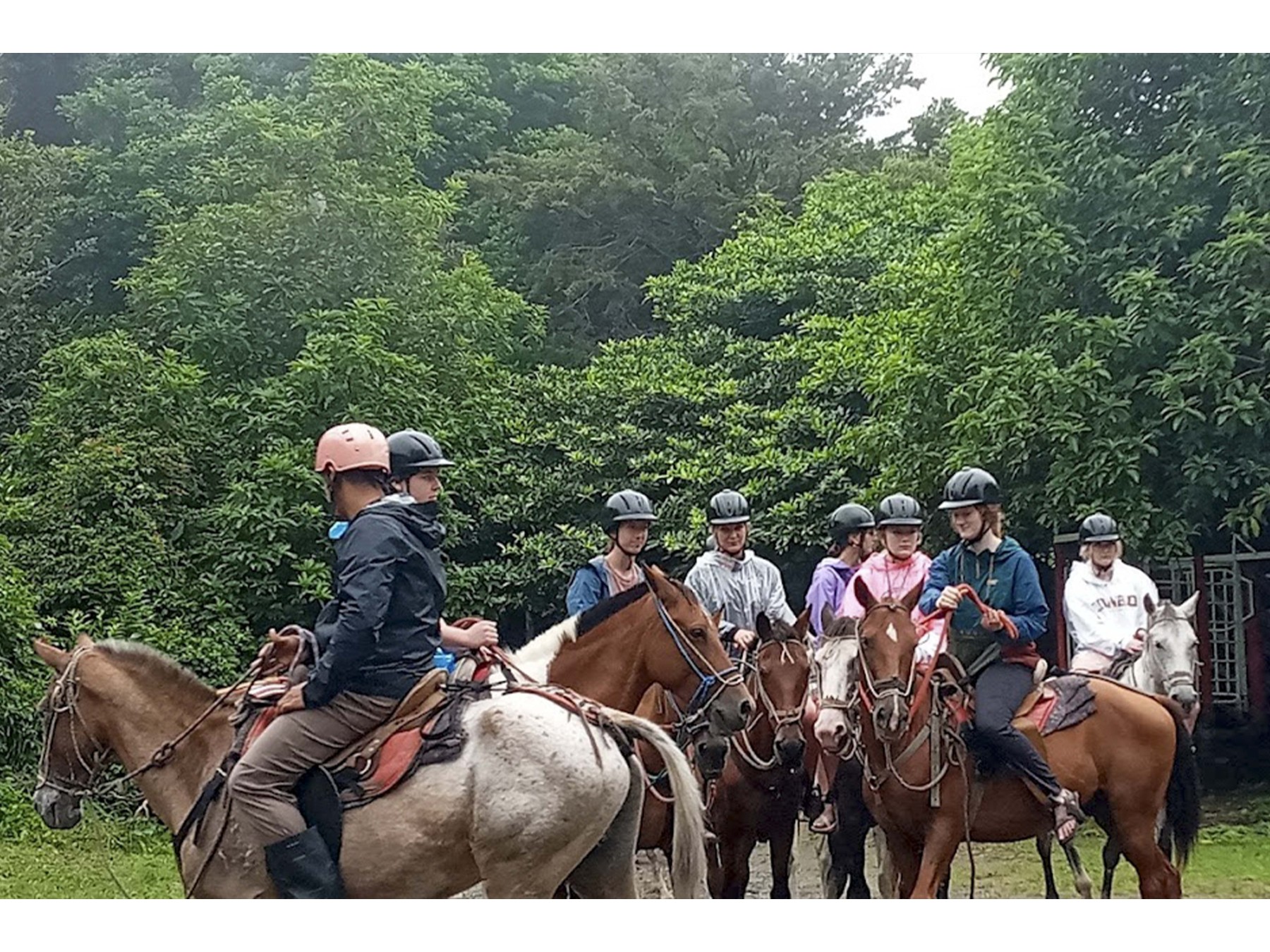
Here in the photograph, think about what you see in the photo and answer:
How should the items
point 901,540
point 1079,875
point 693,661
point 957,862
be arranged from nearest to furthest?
point 693,661, point 901,540, point 1079,875, point 957,862

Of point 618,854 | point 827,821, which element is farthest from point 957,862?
point 618,854

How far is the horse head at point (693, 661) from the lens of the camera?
19.5ft

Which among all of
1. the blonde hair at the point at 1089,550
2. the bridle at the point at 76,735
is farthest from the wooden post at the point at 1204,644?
the bridle at the point at 76,735

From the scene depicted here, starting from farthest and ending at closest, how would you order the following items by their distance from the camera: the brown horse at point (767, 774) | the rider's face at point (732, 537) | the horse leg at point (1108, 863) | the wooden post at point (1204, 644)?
1. the wooden post at point (1204, 644)
2. the rider's face at point (732, 537)
3. the horse leg at point (1108, 863)
4. the brown horse at point (767, 774)

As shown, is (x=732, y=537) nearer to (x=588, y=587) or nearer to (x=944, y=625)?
(x=588, y=587)

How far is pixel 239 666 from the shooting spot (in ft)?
25.0

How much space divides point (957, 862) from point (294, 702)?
13.7ft

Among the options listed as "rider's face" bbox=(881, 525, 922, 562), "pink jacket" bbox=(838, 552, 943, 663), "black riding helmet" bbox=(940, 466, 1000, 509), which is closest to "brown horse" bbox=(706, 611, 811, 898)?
"pink jacket" bbox=(838, 552, 943, 663)

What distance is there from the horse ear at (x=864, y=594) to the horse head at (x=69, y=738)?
2.95 m

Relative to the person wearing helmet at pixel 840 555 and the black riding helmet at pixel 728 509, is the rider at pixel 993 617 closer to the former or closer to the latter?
the person wearing helmet at pixel 840 555

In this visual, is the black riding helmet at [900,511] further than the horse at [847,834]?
Yes

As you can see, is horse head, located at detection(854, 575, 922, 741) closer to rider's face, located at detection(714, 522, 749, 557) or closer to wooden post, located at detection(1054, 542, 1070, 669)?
rider's face, located at detection(714, 522, 749, 557)

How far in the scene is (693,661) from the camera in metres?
5.93

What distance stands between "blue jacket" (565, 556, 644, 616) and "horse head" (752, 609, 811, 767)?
2.25 ft
